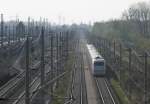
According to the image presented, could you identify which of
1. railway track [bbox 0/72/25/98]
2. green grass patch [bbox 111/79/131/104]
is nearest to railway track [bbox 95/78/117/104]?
green grass patch [bbox 111/79/131/104]

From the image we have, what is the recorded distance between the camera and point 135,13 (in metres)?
72.6

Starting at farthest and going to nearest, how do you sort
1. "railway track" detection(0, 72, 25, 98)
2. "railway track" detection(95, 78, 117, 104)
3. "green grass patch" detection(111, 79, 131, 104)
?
"railway track" detection(95, 78, 117, 104) → "green grass patch" detection(111, 79, 131, 104) → "railway track" detection(0, 72, 25, 98)

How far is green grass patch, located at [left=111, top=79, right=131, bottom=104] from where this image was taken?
71.4 ft

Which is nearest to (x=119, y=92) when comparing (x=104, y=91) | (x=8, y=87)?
(x=104, y=91)

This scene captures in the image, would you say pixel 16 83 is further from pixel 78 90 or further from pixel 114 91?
pixel 114 91

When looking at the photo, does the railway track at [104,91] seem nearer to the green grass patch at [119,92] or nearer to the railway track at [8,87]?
the green grass patch at [119,92]

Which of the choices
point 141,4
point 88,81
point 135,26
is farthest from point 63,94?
point 141,4

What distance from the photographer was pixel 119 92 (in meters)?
25.0

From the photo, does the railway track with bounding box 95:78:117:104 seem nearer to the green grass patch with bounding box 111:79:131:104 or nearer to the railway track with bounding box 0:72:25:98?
the green grass patch with bounding box 111:79:131:104

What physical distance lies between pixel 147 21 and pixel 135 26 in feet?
9.07

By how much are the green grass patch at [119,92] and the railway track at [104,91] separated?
526 millimetres

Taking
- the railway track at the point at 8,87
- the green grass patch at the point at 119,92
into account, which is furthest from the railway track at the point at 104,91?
the railway track at the point at 8,87

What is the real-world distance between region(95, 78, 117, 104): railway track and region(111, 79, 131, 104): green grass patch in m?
0.53

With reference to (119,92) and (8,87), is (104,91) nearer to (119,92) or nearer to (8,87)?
(119,92)
